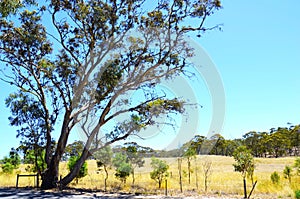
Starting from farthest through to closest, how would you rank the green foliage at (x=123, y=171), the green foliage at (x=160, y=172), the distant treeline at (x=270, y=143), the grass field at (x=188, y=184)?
the distant treeline at (x=270, y=143)
the green foliage at (x=123, y=171)
the green foliage at (x=160, y=172)
the grass field at (x=188, y=184)

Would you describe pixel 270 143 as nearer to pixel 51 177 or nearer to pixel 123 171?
pixel 123 171

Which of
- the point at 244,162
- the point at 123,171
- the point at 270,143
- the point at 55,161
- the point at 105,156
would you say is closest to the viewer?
the point at 244,162

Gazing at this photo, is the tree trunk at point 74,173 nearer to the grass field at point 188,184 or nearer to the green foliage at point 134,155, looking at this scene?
the grass field at point 188,184

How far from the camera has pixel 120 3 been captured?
16578mm

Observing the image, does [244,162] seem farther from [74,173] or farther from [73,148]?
[73,148]

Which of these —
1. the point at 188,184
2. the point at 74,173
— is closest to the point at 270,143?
the point at 188,184

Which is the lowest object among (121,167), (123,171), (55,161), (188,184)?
(188,184)

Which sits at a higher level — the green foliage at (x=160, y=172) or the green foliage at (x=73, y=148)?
the green foliage at (x=73, y=148)

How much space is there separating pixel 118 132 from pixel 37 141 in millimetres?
5095

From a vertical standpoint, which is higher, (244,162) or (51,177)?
(244,162)

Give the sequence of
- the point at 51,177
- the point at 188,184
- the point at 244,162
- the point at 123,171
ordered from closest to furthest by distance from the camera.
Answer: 1. the point at 244,162
2. the point at 51,177
3. the point at 123,171
4. the point at 188,184

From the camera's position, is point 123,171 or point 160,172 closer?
point 160,172

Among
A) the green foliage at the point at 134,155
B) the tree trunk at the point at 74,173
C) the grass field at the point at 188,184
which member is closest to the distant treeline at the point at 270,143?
the grass field at the point at 188,184

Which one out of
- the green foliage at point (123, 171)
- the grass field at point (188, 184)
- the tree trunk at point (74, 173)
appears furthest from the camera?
the green foliage at point (123, 171)
